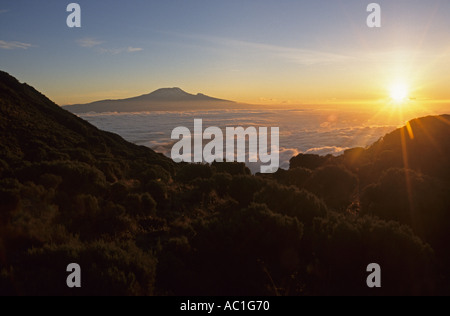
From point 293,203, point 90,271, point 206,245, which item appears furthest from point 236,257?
point 293,203

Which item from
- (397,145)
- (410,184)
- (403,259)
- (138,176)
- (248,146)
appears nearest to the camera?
(403,259)

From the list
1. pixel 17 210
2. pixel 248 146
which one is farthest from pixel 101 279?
pixel 248 146

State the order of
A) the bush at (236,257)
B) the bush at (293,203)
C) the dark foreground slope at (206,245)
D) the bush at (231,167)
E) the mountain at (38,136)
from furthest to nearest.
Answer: the bush at (231,167), the mountain at (38,136), the bush at (293,203), the bush at (236,257), the dark foreground slope at (206,245)

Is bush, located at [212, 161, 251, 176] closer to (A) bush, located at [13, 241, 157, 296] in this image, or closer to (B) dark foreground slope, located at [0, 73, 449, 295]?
(B) dark foreground slope, located at [0, 73, 449, 295]

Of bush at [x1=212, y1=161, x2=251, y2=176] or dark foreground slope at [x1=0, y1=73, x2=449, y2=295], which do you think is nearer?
dark foreground slope at [x1=0, y1=73, x2=449, y2=295]

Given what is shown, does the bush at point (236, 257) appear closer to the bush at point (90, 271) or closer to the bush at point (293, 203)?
the bush at point (90, 271)

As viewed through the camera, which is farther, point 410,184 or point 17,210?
point 410,184

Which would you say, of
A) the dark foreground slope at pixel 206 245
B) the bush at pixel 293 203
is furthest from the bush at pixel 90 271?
the bush at pixel 293 203

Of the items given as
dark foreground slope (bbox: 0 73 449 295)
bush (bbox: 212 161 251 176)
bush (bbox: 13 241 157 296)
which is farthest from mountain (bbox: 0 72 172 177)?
bush (bbox: 13 241 157 296)

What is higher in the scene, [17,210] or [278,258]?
[17,210]

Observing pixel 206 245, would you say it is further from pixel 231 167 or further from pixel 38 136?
pixel 231 167

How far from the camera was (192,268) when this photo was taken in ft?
19.9

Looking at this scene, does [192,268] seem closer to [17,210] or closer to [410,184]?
[17,210]
